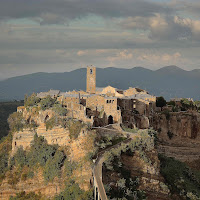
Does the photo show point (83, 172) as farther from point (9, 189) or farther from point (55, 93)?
point (55, 93)

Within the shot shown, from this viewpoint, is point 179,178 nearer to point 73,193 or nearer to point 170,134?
point 170,134

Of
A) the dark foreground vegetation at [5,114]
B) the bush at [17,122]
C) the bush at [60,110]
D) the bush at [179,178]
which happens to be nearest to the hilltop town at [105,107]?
the bush at [60,110]

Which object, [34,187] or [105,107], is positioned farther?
[105,107]

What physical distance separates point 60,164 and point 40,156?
3.30 m

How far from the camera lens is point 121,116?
45.0 m

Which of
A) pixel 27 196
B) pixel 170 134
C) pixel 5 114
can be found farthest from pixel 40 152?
pixel 5 114

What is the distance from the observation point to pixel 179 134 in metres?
55.9

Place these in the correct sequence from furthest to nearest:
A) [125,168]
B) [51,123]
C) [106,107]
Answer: [106,107], [51,123], [125,168]

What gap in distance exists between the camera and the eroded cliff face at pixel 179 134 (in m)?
53.6

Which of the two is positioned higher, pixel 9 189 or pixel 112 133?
pixel 112 133

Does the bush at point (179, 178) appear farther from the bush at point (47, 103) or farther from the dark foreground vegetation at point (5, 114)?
the dark foreground vegetation at point (5, 114)

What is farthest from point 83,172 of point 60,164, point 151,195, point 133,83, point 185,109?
point 133,83

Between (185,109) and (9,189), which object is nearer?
(9,189)

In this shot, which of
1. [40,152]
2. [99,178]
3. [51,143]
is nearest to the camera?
[99,178]
